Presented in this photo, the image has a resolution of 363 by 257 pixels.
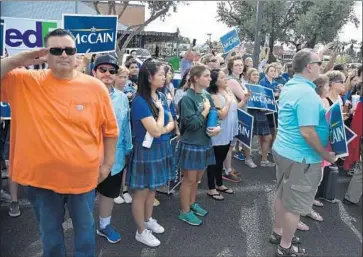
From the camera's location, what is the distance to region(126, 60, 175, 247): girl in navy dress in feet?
9.08

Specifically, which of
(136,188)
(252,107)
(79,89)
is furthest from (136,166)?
(252,107)

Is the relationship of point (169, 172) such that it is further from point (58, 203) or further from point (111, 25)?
point (111, 25)

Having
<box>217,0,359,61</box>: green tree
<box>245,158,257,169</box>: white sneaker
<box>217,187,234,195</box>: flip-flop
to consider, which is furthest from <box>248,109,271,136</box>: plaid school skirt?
<box>217,0,359,61</box>: green tree

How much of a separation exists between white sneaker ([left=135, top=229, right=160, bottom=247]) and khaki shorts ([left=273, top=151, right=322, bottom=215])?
1162 mm

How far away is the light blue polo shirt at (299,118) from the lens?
101 inches

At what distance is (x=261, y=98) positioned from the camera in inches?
196

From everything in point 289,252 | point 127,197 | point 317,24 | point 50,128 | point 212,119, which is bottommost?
point 127,197

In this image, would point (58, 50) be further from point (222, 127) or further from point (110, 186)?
point (222, 127)

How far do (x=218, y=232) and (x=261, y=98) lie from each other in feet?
7.63

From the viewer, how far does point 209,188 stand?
421cm

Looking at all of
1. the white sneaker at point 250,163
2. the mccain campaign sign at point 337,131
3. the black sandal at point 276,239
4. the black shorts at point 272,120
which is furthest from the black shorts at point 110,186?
the black shorts at point 272,120

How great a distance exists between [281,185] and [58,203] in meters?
1.80

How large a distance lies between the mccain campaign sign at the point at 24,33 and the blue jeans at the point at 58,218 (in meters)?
1.72

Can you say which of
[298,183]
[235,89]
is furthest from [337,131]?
[235,89]
